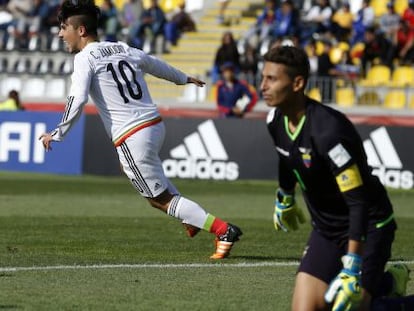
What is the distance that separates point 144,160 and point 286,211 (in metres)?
3.45

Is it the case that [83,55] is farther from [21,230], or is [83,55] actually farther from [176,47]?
[176,47]

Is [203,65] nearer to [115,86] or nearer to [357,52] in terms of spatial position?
[357,52]

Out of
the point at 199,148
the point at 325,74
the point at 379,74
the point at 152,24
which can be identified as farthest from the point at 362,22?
the point at 199,148

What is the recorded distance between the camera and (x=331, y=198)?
280 inches

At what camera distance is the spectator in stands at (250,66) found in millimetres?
26984

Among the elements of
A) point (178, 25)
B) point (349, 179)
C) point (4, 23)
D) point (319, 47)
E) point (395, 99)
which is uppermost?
point (349, 179)

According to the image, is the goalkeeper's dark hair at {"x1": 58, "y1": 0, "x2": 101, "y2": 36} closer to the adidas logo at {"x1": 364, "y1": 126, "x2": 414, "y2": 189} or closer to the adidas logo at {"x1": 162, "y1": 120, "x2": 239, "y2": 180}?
the adidas logo at {"x1": 364, "y1": 126, "x2": 414, "y2": 189}

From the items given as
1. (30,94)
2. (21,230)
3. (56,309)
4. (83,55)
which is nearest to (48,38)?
(30,94)

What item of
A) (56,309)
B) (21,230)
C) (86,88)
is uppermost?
(86,88)

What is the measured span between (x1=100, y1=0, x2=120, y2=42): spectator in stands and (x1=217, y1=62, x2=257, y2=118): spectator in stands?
7.82 meters

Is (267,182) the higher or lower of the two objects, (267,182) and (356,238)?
the lower

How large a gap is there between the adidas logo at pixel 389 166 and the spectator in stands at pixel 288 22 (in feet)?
22.1

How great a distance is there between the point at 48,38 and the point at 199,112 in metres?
7.36

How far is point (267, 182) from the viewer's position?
2333cm
